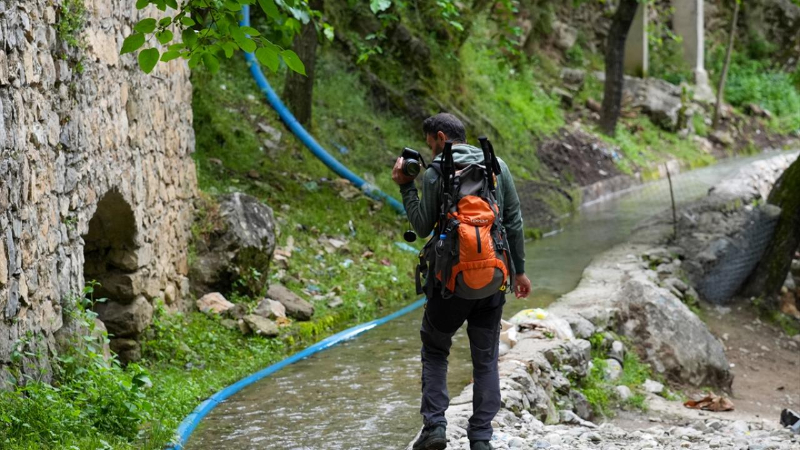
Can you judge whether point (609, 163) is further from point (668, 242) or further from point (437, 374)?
point (437, 374)

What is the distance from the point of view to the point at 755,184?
1591 cm

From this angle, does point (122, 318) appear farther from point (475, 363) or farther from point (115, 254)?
point (475, 363)

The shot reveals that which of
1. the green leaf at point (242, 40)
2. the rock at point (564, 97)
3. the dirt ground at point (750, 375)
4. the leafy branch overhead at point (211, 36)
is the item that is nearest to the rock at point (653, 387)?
the dirt ground at point (750, 375)

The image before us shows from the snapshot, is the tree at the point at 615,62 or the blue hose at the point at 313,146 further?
the tree at the point at 615,62

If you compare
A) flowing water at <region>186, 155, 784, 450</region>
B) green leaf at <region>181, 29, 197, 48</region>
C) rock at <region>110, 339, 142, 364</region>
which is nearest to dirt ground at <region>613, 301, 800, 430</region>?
flowing water at <region>186, 155, 784, 450</region>

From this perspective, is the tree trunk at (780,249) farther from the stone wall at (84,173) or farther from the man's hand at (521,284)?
the man's hand at (521,284)

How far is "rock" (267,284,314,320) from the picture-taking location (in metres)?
8.76

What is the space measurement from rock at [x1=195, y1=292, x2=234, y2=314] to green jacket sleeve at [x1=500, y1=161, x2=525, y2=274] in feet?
13.5

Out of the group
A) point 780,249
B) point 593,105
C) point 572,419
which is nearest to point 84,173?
point 572,419

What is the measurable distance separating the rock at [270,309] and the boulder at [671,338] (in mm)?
3009

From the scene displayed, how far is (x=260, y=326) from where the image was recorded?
8141mm

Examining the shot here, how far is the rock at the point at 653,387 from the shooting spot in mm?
7863

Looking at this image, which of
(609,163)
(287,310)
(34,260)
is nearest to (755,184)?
(609,163)

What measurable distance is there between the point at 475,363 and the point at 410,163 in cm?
104
